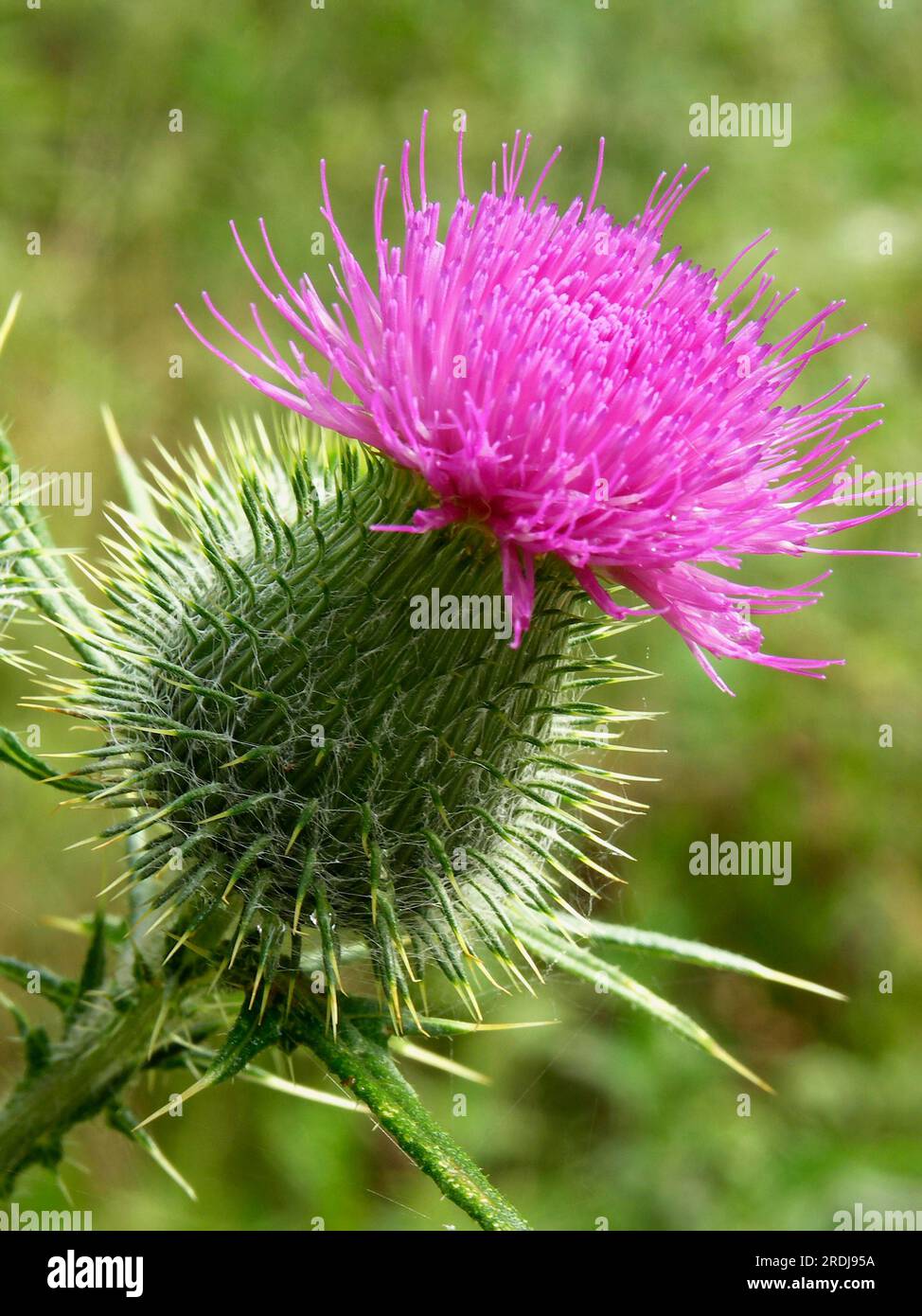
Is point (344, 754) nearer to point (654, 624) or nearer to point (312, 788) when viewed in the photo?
point (312, 788)

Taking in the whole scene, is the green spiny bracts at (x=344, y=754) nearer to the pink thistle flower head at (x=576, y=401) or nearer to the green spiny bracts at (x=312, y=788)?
the green spiny bracts at (x=312, y=788)

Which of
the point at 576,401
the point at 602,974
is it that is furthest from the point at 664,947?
the point at 576,401

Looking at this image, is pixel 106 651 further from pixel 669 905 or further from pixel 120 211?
pixel 120 211

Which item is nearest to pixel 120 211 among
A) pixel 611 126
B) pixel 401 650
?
pixel 611 126

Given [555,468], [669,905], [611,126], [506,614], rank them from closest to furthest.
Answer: [555,468] < [506,614] < [669,905] < [611,126]

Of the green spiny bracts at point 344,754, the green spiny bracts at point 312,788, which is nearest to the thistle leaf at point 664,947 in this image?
the green spiny bracts at point 312,788

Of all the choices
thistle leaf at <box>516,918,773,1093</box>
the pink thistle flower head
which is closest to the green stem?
thistle leaf at <box>516,918,773,1093</box>
